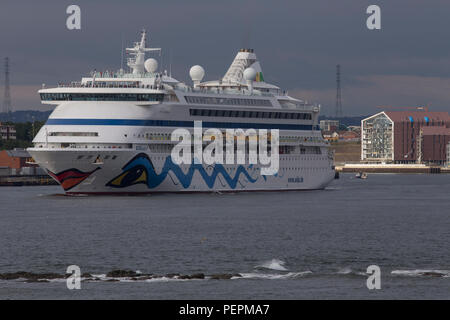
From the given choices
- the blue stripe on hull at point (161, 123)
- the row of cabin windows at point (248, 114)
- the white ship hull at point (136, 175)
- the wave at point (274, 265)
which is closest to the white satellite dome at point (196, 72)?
the row of cabin windows at point (248, 114)

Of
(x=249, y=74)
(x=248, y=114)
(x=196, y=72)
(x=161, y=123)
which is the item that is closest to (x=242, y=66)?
(x=249, y=74)

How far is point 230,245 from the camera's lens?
60.7m

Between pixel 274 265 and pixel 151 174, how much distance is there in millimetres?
46997

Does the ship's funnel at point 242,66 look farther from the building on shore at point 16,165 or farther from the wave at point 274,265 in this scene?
the wave at point 274,265

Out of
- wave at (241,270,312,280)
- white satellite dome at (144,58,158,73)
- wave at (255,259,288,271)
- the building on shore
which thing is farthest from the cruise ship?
the building on shore

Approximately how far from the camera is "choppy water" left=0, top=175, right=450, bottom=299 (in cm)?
4456

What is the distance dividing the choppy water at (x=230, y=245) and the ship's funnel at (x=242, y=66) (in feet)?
87.1

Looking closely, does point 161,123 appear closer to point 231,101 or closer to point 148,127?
point 148,127

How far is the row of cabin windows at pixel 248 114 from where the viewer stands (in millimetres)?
105312

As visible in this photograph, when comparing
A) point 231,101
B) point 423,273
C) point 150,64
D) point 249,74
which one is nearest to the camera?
point 423,273

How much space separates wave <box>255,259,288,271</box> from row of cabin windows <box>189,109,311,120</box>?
5235cm

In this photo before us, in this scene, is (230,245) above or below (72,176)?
below

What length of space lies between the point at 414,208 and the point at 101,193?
95.0 ft
